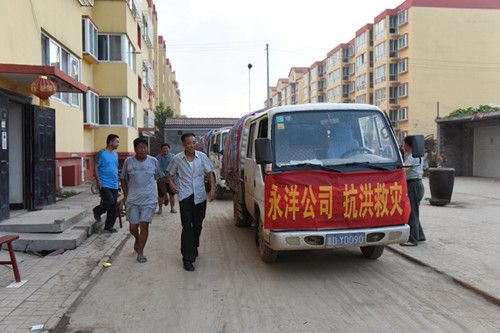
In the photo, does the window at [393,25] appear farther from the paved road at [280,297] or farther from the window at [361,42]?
the paved road at [280,297]

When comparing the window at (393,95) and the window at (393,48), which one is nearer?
the window at (393,95)

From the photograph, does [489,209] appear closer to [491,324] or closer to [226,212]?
[226,212]

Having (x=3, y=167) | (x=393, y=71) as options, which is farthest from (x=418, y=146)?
(x=393, y=71)

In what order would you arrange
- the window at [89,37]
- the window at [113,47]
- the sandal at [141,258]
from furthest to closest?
the window at [113,47] < the window at [89,37] < the sandal at [141,258]

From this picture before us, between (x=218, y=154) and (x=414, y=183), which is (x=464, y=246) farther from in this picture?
(x=218, y=154)

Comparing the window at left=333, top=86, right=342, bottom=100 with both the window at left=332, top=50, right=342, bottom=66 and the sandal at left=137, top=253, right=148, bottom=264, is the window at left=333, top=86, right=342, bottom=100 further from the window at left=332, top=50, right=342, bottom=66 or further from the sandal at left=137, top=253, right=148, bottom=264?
the sandal at left=137, top=253, right=148, bottom=264

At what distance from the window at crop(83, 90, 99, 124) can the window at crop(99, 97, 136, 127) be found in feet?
2.52

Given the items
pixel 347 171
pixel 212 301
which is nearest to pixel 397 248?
pixel 347 171

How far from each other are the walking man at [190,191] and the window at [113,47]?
1775 cm

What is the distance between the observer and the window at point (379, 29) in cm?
5832

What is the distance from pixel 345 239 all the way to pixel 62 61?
11.3 m

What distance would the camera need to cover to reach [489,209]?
13.4 m

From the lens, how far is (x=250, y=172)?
315 inches

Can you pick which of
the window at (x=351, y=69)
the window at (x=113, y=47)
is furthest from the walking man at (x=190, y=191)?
the window at (x=351, y=69)
